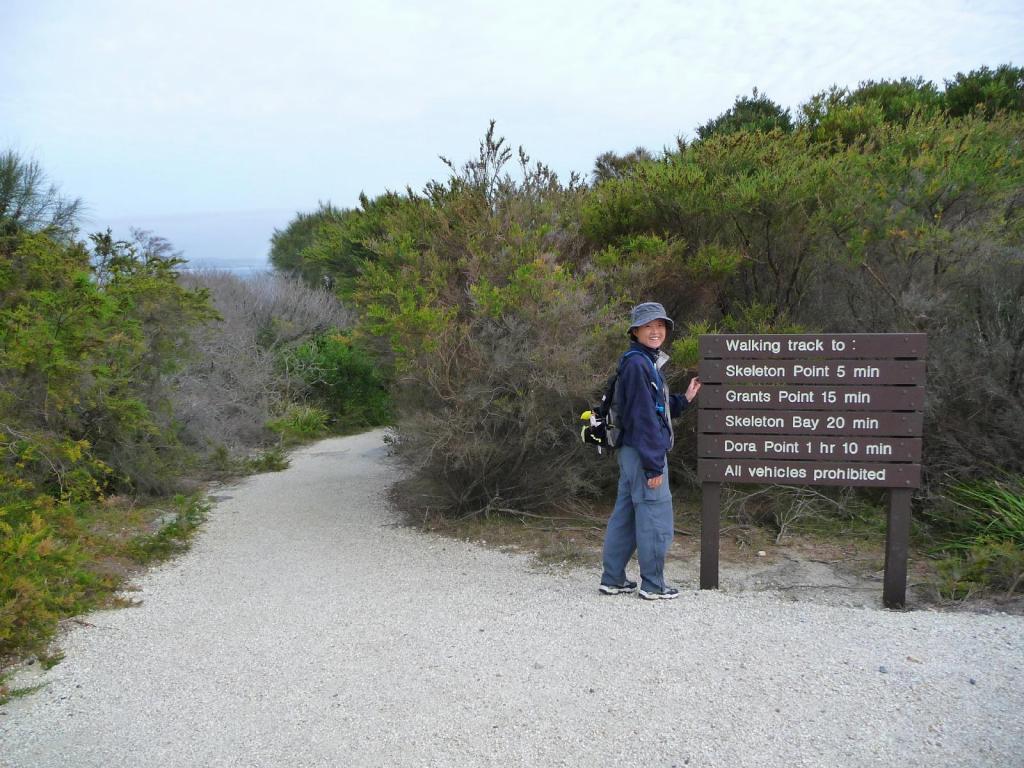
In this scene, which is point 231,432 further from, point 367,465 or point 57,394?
point 57,394

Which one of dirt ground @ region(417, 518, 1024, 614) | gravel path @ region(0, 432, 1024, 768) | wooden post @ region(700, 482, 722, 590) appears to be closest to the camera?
gravel path @ region(0, 432, 1024, 768)

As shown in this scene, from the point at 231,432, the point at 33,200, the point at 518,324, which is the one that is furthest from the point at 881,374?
the point at 33,200

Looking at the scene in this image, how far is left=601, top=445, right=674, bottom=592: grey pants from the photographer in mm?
4781

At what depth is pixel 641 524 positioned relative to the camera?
15.8 ft

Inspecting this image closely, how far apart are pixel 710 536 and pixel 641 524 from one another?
57 centimetres

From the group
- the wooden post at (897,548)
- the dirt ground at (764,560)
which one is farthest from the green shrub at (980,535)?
the wooden post at (897,548)

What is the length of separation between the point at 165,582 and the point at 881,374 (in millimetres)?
4900

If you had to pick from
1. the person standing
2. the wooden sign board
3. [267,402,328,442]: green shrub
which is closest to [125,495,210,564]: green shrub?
the person standing

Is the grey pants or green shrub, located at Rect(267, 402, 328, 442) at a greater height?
the grey pants

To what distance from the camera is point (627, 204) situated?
734cm

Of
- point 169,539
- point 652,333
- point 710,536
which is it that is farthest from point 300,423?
point 652,333

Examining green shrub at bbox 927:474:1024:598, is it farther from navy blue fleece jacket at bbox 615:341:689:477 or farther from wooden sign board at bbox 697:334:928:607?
navy blue fleece jacket at bbox 615:341:689:477

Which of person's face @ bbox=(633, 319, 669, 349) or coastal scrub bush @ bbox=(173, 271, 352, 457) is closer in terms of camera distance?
person's face @ bbox=(633, 319, 669, 349)

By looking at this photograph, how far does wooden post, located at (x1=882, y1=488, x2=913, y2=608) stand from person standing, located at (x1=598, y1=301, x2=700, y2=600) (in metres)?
1.27
